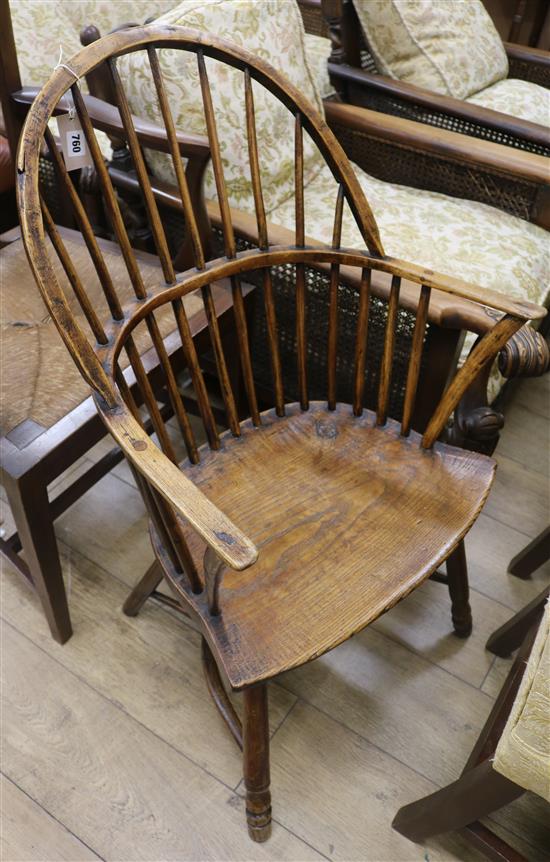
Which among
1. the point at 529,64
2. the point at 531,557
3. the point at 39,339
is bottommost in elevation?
the point at 531,557

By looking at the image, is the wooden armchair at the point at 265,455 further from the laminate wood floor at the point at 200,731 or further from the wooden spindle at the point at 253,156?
the laminate wood floor at the point at 200,731

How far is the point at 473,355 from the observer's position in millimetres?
992

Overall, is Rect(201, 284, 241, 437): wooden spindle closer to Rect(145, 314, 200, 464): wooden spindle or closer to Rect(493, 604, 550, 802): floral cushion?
Rect(145, 314, 200, 464): wooden spindle

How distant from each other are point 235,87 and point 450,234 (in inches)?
23.6

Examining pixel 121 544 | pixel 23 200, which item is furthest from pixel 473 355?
pixel 121 544

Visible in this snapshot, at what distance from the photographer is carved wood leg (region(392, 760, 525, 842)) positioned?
34.1 inches

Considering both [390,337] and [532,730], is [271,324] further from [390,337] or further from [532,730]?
[532,730]

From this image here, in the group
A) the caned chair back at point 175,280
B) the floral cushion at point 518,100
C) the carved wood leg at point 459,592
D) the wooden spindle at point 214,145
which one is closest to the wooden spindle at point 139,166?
the caned chair back at point 175,280

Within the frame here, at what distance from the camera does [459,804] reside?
0.93m

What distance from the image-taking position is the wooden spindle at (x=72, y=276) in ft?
2.62

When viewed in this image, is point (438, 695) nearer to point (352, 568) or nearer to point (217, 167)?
point (352, 568)

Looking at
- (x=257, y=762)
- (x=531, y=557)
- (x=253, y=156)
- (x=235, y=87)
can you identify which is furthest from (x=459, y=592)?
(x=235, y=87)

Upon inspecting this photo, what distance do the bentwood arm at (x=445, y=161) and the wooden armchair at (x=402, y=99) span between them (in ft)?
0.42

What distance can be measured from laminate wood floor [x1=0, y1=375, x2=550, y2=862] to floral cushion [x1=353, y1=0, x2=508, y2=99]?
138 centimetres
